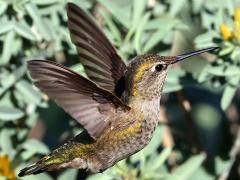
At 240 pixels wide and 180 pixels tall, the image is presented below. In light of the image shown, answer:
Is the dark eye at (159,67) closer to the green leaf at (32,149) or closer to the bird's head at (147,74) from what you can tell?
the bird's head at (147,74)

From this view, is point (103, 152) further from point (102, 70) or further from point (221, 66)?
point (221, 66)

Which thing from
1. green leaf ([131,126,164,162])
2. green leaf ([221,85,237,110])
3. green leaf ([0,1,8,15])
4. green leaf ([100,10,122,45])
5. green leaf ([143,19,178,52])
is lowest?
green leaf ([131,126,164,162])

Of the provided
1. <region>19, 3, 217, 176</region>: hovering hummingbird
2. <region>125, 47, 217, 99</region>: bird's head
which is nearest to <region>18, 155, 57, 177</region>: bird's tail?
<region>19, 3, 217, 176</region>: hovering hummingbird

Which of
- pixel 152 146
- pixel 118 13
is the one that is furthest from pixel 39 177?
pixel 118 13

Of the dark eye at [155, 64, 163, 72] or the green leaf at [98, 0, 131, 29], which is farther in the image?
the green leaf at [98, 0, 131, 29]

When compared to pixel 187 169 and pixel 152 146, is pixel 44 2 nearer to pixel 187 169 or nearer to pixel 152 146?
pixel 152 146

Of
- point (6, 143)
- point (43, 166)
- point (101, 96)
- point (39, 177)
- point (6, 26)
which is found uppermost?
point (6, 26)

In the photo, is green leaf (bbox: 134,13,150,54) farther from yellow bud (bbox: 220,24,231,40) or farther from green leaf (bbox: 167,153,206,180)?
green leaf (bbox: 167,153,206,180)

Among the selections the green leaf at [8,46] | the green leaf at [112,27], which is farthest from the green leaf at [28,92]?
the green leaf at [112,27]
